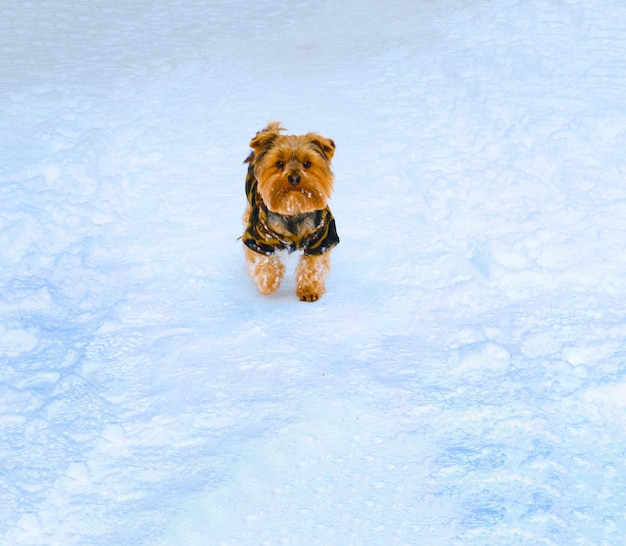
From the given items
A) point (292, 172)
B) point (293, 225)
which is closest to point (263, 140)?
point (292, 172)

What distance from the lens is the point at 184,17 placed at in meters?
13.7

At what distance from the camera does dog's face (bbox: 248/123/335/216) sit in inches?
212

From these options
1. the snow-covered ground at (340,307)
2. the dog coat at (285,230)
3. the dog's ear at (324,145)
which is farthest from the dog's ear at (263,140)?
the snow-covered ground at (340,307)

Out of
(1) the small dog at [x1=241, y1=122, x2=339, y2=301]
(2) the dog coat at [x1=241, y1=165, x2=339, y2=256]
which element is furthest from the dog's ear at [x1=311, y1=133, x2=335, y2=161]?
(2) the dog coat at [x1=241, y1=165, x2=339, y2=256]

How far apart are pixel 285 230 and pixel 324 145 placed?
2.21ft

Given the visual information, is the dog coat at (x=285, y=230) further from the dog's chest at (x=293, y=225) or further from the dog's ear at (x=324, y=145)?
the dog's ear at (x=324, y=145)

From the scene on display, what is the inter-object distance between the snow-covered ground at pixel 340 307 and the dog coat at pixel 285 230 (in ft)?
1.45

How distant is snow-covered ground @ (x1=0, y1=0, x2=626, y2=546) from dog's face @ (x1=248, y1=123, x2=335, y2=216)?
0.84 m

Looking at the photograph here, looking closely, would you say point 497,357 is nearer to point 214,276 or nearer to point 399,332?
point 399,332

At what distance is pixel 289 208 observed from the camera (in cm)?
546

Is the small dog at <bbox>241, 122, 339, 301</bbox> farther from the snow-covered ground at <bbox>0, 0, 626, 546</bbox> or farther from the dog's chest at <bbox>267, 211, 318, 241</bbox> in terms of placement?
the snow-covered ground at <bbox>0, 0, 626, 546</bbox>

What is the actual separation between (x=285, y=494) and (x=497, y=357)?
1.76 metres

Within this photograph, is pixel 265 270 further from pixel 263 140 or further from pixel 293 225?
pixel 263 140

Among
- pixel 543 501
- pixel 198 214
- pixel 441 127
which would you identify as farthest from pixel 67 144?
pixel 543 501
